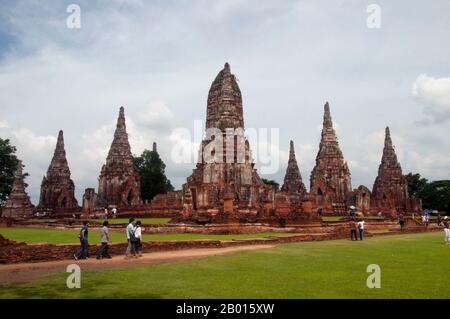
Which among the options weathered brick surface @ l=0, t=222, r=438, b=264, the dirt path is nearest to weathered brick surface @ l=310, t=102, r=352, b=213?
weathered brick surface @ l=0, t=222, r=438, b=264

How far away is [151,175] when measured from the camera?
2601 inches

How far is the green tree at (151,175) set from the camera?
65062mm

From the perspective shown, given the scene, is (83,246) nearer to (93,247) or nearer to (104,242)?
(104,242)

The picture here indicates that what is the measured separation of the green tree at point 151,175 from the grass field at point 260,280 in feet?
175

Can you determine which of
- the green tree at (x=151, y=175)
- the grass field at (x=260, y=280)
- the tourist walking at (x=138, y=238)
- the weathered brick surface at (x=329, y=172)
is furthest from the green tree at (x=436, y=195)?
the tourist walking at (x=138, y=238)

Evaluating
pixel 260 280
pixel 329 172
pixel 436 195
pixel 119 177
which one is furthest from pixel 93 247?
pixel 436 195

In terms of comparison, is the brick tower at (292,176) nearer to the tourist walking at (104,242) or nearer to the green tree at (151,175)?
the green tree at (151,175)

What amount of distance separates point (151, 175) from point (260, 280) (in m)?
58.3

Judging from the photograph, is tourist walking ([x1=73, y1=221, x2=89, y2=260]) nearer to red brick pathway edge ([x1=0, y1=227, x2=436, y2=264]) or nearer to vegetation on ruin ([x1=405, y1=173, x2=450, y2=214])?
red brick pathway edge ([x1=0, y1=227, x2=436, y2=264])

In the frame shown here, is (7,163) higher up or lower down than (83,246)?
higher up

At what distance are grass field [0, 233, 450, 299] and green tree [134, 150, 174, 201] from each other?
53.3 metres

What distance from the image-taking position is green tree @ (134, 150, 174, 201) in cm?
6506
